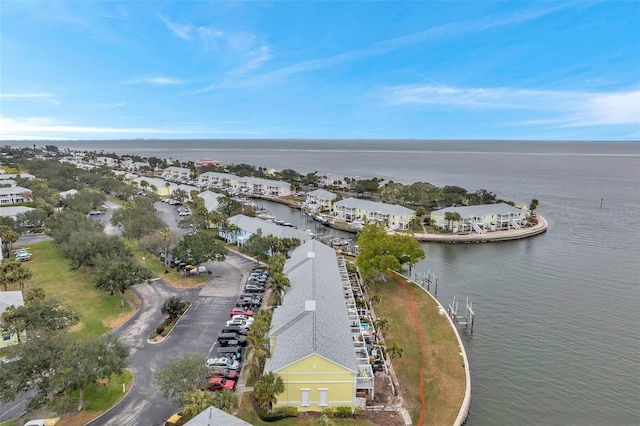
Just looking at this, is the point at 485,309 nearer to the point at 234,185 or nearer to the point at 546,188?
the point at 234,185

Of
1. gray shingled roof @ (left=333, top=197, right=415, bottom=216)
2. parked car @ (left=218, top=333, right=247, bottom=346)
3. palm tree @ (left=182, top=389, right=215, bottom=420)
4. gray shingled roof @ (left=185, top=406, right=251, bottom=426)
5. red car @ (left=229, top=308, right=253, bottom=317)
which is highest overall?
gray shingled roof @ (left=333, top=197, right=415, bottom=216)

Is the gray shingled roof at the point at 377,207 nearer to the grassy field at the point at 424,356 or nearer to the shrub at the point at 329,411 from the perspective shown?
the grassy field at the point at 424,356

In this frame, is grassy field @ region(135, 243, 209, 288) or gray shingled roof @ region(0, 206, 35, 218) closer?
grassy field @ region(135, 243, 209, 288)

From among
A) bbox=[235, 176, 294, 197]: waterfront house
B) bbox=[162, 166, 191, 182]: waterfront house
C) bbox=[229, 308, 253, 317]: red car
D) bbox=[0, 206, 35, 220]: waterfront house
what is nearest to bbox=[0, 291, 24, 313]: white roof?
bbox=[229, 308, 253, 317]: red car

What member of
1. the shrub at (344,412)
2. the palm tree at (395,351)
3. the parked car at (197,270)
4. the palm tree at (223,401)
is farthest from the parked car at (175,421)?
the parked car at (197,270)

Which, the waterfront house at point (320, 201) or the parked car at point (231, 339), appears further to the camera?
the waterfront house at point (320, 201)

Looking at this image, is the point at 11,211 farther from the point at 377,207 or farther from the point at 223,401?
the point at 223,401

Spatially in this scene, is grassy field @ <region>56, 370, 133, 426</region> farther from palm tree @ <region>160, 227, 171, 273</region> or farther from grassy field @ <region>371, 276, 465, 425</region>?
palm tree @ <region>160, 227, 171, 273</region>
